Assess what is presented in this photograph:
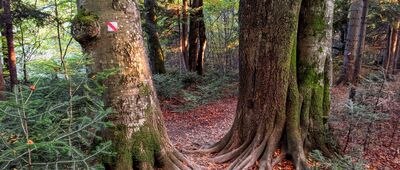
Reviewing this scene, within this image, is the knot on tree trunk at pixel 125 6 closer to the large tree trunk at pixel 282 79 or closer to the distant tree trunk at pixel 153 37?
the large tree trunk at pixel 282 79

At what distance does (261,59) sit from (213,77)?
11582 mm

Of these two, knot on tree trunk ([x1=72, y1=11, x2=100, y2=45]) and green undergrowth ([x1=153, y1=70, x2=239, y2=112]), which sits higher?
knot on tree trunk ([x1=72, y1=11, x2=100, y2=45])

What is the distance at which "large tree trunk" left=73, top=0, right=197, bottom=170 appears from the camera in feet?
12.3

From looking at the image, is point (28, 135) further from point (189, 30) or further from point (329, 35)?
point (189, 30)

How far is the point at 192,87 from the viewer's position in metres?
15.1

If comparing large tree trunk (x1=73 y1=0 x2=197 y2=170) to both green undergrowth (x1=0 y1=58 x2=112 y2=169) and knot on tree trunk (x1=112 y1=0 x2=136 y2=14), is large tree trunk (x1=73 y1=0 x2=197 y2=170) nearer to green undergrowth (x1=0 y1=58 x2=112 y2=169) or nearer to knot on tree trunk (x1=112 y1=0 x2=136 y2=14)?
knot on tree trunk (x1=112 y1=0 x2=136 y2=14)

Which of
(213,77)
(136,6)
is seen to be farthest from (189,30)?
(136,6)

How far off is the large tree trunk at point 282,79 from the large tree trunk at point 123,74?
192cm

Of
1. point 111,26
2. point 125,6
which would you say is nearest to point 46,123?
point 111,26

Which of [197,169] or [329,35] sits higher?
[329,35]

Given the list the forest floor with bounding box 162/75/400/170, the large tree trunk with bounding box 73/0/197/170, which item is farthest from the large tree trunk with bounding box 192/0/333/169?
the large tree trunk with bounding box 73/0/197/170

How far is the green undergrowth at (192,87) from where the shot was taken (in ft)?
40.7

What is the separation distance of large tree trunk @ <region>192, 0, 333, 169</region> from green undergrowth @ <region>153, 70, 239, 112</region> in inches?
257

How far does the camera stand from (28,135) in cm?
265
